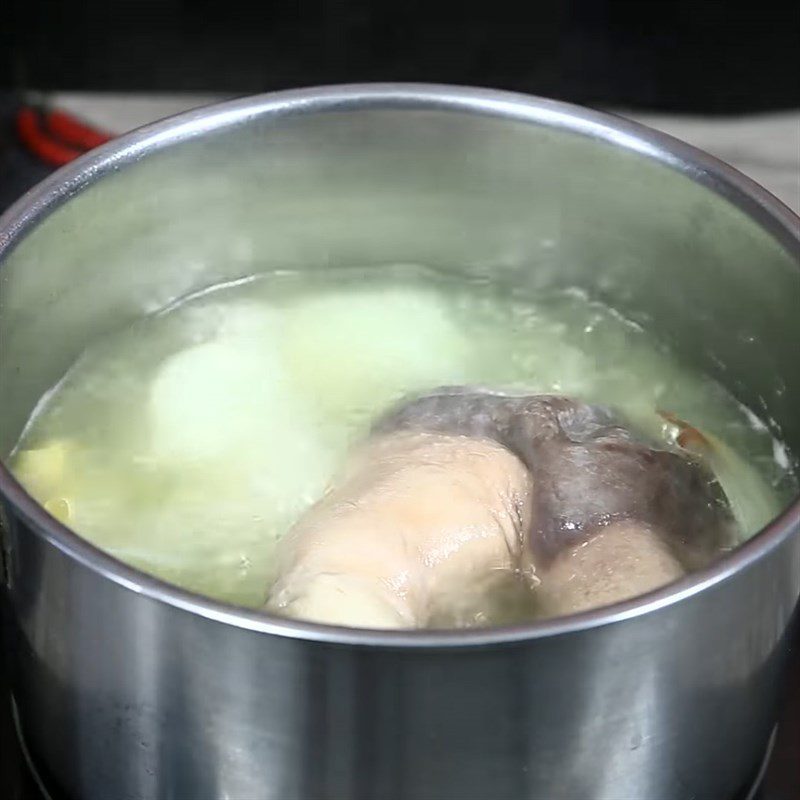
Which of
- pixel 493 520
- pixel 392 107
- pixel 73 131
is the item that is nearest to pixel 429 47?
pixel 73 131

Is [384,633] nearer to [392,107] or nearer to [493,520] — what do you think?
[493,520]

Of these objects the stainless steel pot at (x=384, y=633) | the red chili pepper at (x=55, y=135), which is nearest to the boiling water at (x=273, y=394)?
the stainless steel pot at (x=384, y=633)

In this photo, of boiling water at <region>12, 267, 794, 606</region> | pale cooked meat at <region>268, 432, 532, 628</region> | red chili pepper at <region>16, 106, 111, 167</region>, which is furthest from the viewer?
red chili pepper at <region>16, 106, 111, 167</region>

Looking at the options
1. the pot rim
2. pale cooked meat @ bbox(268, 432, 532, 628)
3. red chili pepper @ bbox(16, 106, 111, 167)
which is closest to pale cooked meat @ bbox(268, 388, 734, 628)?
pale cooked meat @ bbox(268, 432, 532, 628)

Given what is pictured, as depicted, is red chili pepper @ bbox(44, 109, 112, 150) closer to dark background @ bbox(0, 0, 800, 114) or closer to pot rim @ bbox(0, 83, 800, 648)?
dark background @ bbox(0, 0, 800, 114)

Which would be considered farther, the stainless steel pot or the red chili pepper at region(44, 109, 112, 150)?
the red chili pepper at region(44, 109, 112, 150)

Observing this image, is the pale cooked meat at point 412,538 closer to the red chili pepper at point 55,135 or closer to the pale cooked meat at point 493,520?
the pale cooked meat at point 493,520

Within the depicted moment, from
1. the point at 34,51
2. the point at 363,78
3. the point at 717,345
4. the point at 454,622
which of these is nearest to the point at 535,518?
the point at 454,622
